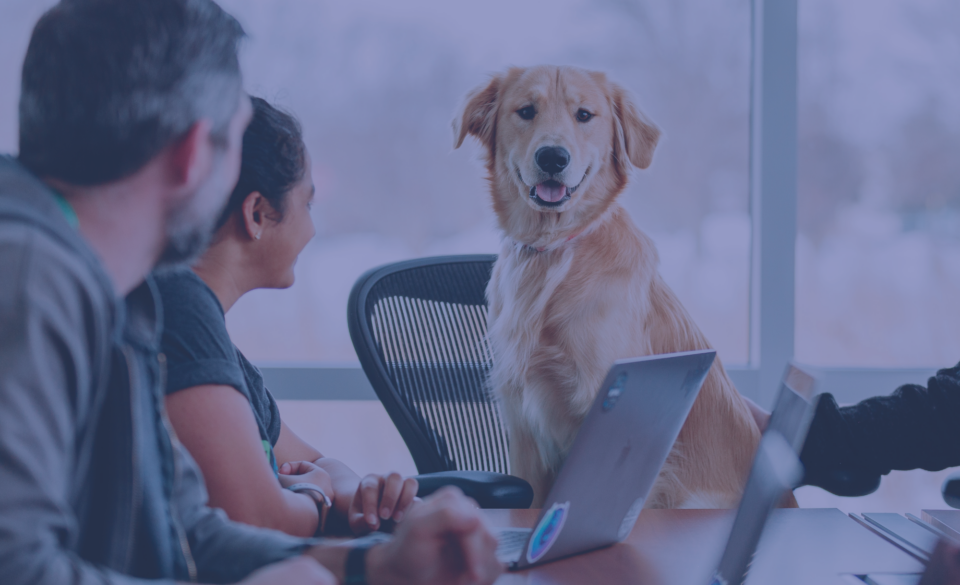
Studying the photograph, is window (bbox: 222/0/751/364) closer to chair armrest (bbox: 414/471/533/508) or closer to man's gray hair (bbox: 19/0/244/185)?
chair armrest (bbox: 414/471/533/508)

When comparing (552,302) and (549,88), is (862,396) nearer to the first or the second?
(552,302)

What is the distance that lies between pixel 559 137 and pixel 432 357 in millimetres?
643

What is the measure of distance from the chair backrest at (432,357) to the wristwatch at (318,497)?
46 cm

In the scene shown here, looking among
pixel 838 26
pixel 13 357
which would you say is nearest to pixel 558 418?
pixel 13 357

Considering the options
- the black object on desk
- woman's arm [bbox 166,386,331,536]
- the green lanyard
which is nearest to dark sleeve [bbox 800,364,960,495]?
the black object on desk

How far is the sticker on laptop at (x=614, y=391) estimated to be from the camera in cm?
64

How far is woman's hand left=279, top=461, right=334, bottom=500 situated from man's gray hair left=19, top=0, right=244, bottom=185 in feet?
2.24

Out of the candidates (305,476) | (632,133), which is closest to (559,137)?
(632,133)

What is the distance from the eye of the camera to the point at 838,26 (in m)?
2.25

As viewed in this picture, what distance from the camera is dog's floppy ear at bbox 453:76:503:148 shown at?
183 cm

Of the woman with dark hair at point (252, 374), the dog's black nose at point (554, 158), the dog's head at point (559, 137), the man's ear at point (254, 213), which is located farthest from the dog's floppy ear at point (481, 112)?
the man's ear at point (254, 213)

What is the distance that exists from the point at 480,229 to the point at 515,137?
633 millimetres

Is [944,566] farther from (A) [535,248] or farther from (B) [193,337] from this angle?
(A) [535,248]

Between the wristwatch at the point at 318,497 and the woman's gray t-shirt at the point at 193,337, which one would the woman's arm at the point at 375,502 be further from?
the woman's gray t-shirt at the point at 193,337
